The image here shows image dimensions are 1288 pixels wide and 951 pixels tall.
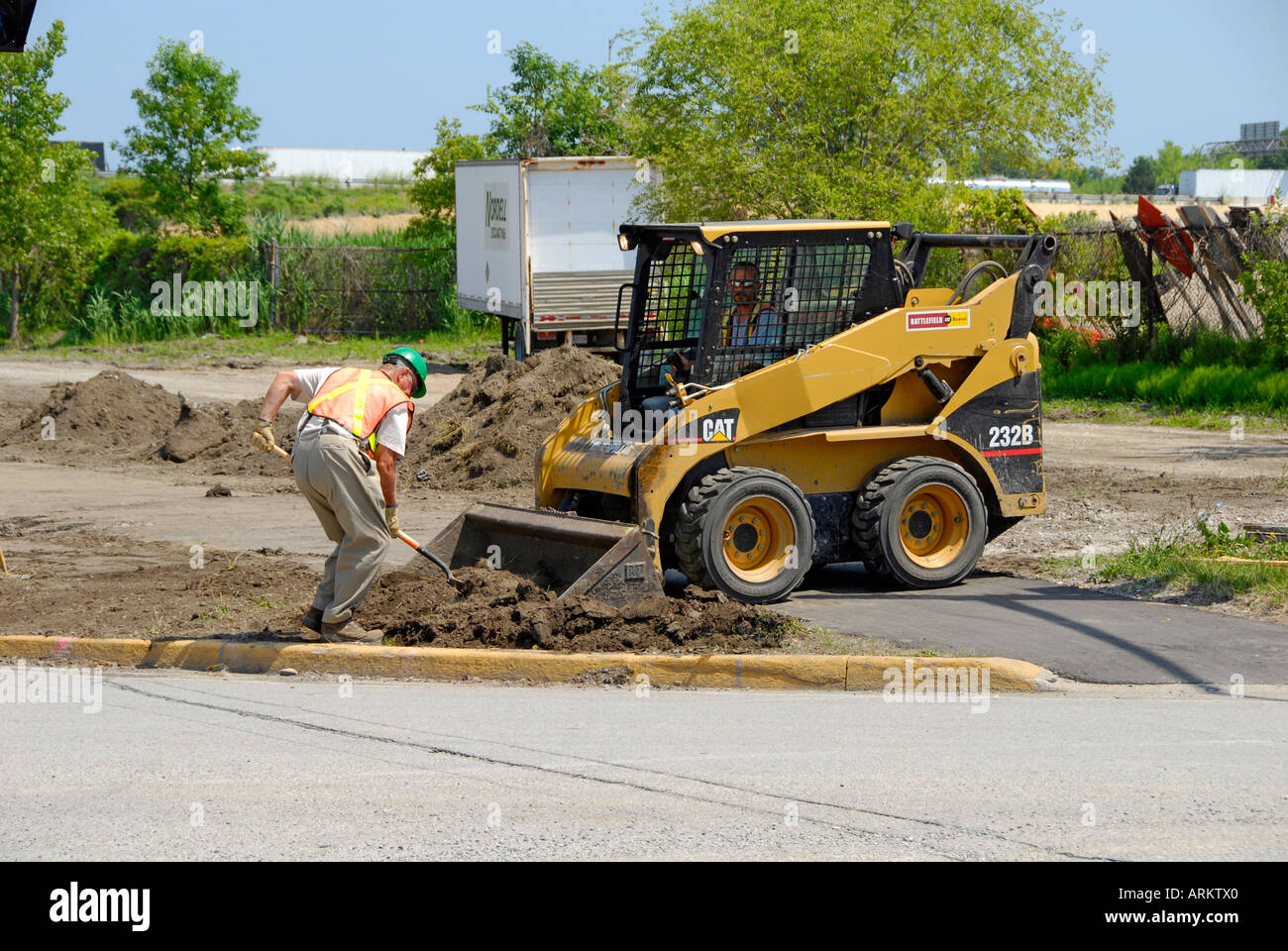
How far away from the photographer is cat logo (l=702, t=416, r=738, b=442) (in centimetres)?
991

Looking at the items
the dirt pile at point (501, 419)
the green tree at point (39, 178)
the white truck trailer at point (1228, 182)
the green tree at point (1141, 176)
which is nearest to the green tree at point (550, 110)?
the green tree at point (39, 178)

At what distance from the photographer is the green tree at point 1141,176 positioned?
419ft

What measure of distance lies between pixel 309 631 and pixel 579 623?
1.75 m

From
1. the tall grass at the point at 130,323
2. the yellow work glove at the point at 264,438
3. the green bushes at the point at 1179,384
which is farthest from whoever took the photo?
the tall grass at the point at 130,323

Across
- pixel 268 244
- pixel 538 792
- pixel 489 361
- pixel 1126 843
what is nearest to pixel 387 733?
pixel 538 792

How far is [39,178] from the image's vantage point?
110ft

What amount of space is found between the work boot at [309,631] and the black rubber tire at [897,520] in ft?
13.1

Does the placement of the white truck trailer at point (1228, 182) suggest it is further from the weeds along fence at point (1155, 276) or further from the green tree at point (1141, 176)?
the weeds along fence at point (1155, 276)

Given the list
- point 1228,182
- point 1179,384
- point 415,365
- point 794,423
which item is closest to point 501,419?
point 794,423

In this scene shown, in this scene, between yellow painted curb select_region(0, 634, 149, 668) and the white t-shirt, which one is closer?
the white t-shirt

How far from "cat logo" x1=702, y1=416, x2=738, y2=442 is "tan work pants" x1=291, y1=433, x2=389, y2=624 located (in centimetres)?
245

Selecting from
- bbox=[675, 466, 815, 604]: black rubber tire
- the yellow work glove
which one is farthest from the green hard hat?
bbox=[675, 466, 815, 604]: black rubber tire

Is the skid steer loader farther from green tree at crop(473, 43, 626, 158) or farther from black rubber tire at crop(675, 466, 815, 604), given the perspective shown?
green tree at crop(473, 43, 626, 158)

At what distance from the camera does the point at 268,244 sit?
1507 inches
